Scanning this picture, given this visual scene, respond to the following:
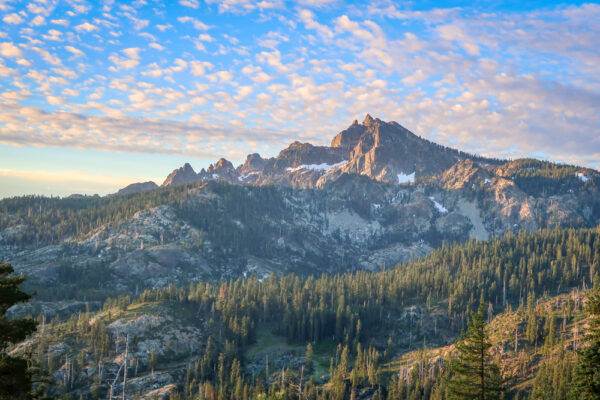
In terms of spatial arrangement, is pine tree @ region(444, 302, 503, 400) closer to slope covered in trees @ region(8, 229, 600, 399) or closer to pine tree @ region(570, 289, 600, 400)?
pine tree @ region(570, 289, 600, 400)

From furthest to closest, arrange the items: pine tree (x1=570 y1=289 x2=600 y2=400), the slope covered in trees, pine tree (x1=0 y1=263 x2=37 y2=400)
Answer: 1. the slope covered in trees
2. pine tree (x1=570 y1=289 x2=600 y2=400)
3. pine tree (x1=0 y1=263 x2=37 y2=400)

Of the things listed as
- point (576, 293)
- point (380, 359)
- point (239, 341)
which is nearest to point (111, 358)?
point (239, 341)

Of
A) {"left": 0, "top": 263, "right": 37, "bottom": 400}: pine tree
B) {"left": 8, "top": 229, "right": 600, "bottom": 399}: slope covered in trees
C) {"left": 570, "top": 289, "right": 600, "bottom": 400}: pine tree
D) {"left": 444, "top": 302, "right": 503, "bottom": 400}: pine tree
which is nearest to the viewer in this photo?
{"left": 0, "top": 263, "right": 37, "bottom": 400}: pine tree

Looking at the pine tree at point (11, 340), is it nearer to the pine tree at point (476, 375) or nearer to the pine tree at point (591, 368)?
the pine tree at point (476, 375)

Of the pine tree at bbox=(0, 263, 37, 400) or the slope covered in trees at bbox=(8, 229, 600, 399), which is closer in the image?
the pine tree at bbox=(0, 263, 37, 400)

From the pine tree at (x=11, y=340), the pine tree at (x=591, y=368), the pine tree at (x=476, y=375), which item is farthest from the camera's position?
the pine tree at (x=476, y=375)

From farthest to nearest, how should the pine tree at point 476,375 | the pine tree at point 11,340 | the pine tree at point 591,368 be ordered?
1. the pine tree at point 476,375
2. the pine tree at point 591,368
3. the pine tree at point 11,340

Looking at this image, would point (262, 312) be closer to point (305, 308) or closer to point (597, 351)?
point (305, 308)

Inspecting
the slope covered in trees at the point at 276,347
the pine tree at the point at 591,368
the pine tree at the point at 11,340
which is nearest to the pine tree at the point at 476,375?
the pine tree at the point at 591,368

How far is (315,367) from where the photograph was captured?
163 meters

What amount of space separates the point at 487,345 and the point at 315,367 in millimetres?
134301

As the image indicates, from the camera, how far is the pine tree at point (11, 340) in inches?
1115

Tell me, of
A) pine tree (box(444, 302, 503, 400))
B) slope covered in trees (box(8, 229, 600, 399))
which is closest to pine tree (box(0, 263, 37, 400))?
pine tree (box(444, 302, 503, 400))

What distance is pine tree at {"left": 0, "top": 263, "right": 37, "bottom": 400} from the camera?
28312 mm
